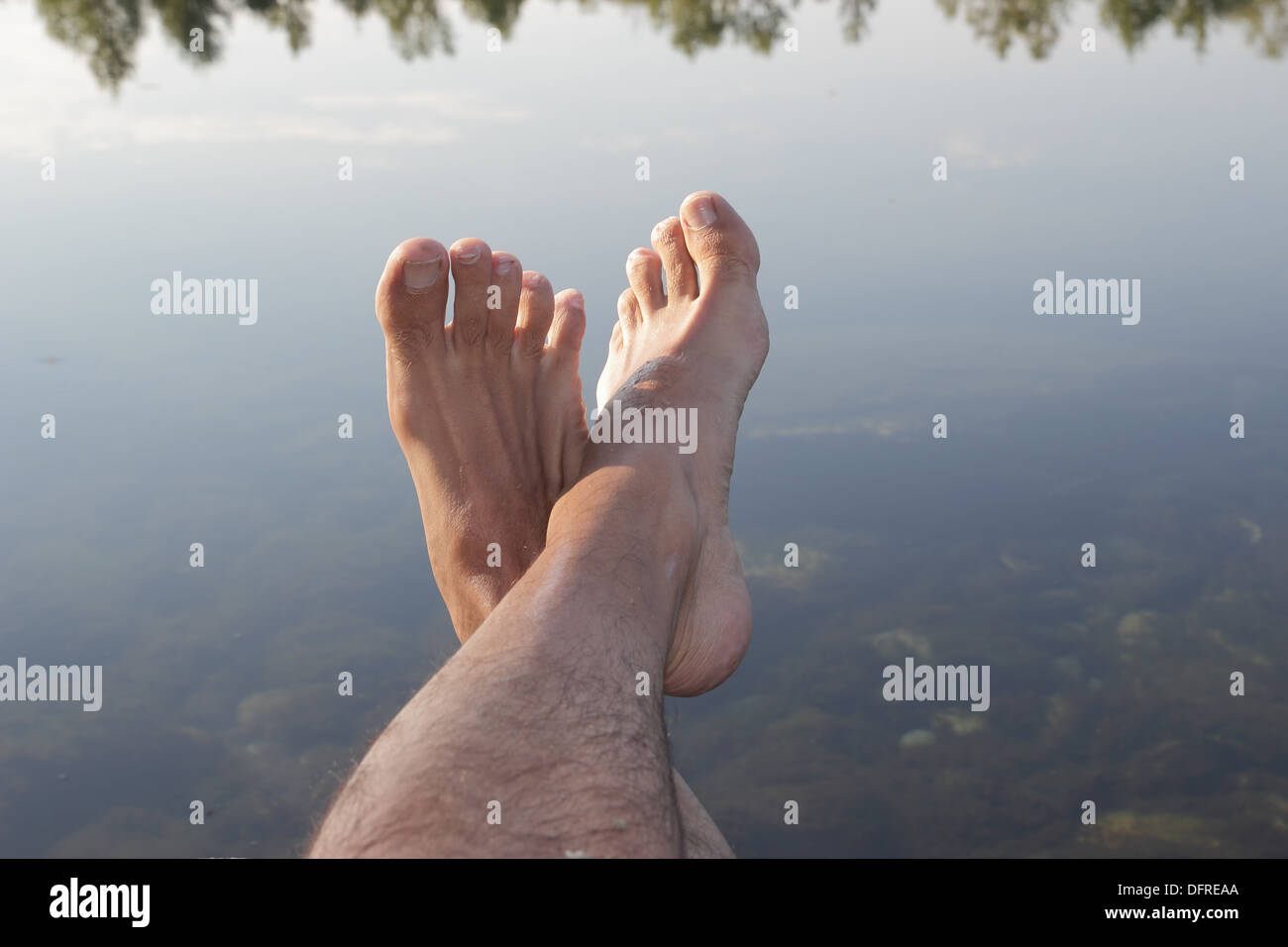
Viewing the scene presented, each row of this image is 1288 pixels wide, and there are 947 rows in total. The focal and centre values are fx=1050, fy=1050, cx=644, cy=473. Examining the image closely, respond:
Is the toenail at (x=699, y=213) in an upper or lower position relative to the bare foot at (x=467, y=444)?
upper

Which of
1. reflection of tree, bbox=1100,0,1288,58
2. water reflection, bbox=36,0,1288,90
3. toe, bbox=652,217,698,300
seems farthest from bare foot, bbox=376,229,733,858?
reflection of tree, bbox=1100,0,1288,58

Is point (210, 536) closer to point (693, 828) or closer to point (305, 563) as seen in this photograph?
point (305, 563)

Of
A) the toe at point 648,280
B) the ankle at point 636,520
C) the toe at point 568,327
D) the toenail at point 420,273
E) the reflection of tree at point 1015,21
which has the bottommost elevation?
the ankle at point 636,520

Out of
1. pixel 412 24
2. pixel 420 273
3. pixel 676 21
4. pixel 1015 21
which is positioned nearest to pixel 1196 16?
pixel 1015 21

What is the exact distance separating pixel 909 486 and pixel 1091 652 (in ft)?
1.74

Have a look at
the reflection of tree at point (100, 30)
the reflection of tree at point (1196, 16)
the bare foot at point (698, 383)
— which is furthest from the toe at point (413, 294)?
the reflection of tree at point (1196, 16)

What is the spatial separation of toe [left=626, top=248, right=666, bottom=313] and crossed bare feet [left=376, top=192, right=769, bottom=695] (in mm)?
213

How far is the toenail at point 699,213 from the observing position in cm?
209

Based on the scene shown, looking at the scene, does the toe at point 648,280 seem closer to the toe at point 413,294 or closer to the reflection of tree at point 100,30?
the toe at point 413,294

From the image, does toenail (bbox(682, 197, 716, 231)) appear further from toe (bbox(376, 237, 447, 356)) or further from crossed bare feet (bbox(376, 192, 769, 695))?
toe (bbox(376, 237, 447, 356))

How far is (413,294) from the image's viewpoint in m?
1.70

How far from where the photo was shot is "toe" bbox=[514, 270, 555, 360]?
1.90 m

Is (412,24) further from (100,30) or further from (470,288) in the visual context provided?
(470,288)

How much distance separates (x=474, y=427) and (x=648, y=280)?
63 centimetres
